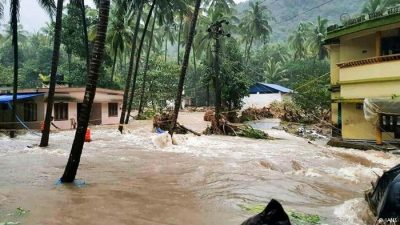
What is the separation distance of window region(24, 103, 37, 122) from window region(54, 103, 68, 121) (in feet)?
4.87

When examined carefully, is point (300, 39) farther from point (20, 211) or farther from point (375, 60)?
point (20, 211)

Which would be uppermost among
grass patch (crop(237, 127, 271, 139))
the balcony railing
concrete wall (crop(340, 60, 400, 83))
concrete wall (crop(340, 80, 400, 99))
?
the balcony railing

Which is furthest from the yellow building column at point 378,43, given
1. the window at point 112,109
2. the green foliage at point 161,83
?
the green foliage at point 161,83

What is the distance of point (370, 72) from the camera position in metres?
19.3

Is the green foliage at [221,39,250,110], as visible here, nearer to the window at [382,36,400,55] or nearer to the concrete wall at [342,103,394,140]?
the concrete wall at [342,103,394,140]

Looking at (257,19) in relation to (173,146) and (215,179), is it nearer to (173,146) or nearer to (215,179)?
(173,146)

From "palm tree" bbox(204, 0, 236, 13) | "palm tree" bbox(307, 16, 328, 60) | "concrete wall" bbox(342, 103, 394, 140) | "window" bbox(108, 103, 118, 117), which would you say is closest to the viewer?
"concrete wall" bbox(342, 103, 394, 140)

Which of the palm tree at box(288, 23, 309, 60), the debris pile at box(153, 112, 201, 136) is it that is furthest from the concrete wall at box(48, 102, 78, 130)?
the palm tree at box(288, 23, 309, 60)

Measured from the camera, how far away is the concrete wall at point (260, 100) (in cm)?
4944

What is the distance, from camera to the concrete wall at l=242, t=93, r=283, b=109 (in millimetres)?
49438

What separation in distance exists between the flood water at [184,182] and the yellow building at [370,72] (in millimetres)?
1911

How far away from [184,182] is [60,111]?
22.4 meters

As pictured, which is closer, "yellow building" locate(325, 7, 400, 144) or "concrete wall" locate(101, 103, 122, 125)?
"yellow building" locate(325, 7, 400, 144)

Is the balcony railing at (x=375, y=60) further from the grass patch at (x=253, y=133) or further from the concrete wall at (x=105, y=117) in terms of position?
the concrete wall at (x=105, y=117)
